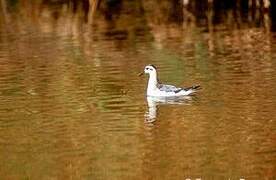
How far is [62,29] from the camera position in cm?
3566

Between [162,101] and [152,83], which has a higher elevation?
[152,83]

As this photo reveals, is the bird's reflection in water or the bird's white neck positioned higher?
the bird's white neck

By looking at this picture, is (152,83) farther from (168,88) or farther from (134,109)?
(134,109)

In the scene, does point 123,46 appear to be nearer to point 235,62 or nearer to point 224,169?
point 235,62

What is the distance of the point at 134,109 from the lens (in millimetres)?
19953

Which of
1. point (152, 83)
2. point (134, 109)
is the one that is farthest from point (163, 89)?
point (134, 109)

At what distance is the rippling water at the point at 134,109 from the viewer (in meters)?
15.4

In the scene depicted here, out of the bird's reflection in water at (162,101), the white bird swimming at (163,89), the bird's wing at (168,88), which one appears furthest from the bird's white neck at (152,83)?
the bird's reflection in water at (162,101)

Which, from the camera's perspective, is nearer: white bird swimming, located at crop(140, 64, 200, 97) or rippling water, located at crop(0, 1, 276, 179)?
rippling water, located at crop(0, 1, 276, 179)

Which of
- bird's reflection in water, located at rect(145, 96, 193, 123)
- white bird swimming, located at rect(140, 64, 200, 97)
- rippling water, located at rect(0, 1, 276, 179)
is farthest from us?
white bird swimming, located at rect(140, 64, 200, 97)

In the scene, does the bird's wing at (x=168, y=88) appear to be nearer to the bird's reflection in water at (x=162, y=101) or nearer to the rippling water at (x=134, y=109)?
the bird's reflection in water at (x=162, y=101)

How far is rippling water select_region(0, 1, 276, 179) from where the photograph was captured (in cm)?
1545

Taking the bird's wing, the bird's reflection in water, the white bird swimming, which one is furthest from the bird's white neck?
the bird's reflection in water

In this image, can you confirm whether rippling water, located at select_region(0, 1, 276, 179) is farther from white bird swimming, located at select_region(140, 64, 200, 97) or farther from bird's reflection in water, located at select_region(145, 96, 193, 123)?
white bird swimming, located at select_region(140, 64, 200, 97)
